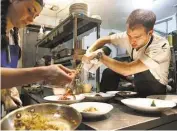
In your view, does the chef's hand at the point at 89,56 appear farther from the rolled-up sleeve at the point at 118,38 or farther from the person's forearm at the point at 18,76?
the person's forearm at the point at 18,76

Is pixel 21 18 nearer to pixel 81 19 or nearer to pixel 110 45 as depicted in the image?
pixel 81 19

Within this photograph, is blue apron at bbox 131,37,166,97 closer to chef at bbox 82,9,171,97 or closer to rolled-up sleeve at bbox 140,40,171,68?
chef at bbox 82,9,171,97

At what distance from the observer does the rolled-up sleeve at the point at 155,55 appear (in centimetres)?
160

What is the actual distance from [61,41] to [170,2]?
5.97 ft

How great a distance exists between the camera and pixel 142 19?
1711mm

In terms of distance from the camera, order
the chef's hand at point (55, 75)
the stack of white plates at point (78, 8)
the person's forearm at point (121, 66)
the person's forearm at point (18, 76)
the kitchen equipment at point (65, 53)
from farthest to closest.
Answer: the kitchen equipment at point (65, 53)
the stack of white plates at point (78, 8)
the person's forearm at point (121, 66)
the chef's hand at point (55, 75)
the person's forearm at point (18, 76)

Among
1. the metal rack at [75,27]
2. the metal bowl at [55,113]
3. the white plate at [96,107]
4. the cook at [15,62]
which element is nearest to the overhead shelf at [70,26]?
the metal rack at [75,27]

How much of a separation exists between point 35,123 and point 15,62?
0.76 meters

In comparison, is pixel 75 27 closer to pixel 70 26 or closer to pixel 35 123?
pixel 70 26

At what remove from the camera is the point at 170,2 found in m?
1.98

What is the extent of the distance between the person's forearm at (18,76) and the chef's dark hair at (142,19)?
128cm

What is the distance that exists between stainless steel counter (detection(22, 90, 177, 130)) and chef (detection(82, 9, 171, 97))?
2.06 ft

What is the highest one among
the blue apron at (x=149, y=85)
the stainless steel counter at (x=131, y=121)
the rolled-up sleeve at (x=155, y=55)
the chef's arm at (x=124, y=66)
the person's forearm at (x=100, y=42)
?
the person's forearm at (x=100, y=42)

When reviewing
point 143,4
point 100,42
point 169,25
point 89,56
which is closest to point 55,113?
point 89,56
